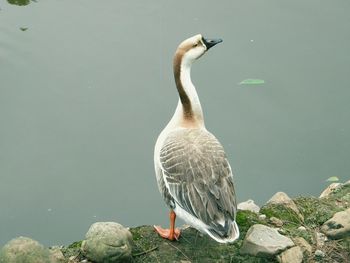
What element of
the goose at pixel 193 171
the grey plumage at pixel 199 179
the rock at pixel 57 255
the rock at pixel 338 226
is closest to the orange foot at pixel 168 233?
the goose at pixel 193 171

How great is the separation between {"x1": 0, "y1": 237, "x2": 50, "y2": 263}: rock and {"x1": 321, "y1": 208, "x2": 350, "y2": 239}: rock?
2018 mm

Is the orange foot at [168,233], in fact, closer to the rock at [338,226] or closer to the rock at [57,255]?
the rock at [57,255]

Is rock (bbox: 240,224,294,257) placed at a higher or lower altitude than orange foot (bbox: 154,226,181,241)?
lower

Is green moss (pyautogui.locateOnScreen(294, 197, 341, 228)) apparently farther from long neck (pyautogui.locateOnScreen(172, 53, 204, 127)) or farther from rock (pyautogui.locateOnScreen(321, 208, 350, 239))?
long neck (pyautogui.locateOnScreen(172, 53, 204, 127))

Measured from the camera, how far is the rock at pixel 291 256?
4059 mm

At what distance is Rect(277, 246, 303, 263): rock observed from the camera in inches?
160

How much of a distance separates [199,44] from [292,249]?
5.39 feet

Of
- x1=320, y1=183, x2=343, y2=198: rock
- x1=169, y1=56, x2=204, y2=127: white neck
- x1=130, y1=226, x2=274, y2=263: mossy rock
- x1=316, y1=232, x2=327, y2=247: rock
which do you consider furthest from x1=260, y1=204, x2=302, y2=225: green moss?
x1=169, y1=56, x2=204, y2=127: white neck

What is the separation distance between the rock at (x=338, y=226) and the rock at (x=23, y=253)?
6.62ft

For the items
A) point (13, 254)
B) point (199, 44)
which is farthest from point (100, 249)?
point (199, 44)

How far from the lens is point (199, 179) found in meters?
3.95

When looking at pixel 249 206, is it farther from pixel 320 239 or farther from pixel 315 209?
pixel 320 239

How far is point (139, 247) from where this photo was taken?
4.13 metres

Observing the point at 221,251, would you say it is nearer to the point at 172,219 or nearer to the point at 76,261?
the point at 172,219
